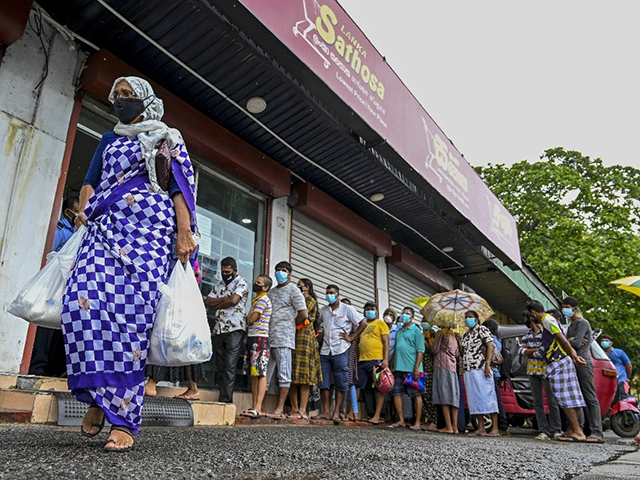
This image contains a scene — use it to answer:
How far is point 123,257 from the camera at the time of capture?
92.7 inches

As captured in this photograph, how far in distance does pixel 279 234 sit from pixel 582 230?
1477cm

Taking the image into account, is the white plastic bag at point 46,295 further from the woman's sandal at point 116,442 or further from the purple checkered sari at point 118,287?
the woman's sandal at point 116,442

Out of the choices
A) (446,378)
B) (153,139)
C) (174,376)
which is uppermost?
(153,139)

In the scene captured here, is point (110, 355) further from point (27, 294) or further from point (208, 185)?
point (208, 185)

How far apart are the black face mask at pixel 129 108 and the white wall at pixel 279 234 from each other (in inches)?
196

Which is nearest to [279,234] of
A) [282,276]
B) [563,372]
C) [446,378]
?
[282,276]

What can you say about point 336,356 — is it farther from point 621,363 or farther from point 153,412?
point 621,363

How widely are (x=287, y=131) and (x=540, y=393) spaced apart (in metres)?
4.77

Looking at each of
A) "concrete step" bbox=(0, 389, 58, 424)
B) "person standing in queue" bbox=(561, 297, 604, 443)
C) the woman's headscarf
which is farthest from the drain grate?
"person standing in queue" bbox=(561, 297, 604, 443)

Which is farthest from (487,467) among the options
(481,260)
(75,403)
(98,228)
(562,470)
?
(481,260)

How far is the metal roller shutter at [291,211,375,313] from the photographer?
27.7 ft

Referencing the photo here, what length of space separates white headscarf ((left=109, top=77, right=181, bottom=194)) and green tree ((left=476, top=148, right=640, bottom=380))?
697 inches

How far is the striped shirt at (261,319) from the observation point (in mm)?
5727

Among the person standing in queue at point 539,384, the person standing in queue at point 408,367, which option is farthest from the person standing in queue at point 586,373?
the person standing in queue at point 408,367
